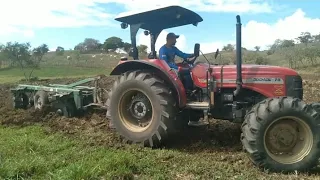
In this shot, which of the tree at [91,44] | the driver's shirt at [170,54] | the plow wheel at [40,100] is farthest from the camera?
the tree at [91,44]

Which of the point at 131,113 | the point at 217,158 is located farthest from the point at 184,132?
the point at 217,158

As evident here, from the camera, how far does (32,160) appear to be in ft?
16.9

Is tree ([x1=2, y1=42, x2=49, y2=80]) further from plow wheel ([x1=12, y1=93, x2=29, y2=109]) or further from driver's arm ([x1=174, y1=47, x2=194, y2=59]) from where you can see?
driver's arm ([x1=174, y1=47, x2=194, y2=59])

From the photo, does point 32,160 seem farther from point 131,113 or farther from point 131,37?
point 131,37

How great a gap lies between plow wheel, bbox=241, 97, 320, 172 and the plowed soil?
1.08 metres

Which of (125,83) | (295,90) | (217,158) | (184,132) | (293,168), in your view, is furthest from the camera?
(184,132)

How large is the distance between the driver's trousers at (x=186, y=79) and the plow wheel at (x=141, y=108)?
0.41 m

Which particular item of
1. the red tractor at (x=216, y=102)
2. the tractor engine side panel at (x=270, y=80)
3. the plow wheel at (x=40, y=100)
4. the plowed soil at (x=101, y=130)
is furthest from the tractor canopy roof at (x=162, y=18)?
the plow wheel at (x=40, y=100)

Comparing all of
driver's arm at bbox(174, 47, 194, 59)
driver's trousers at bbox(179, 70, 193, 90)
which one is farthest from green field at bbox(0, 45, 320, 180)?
driver's arm at bbox(174, 47, 194, 59)

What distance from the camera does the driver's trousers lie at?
658 cm

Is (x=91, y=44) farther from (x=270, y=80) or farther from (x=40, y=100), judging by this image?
(x=270, y=80)

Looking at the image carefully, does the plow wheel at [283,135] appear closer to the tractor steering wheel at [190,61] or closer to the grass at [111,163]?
the grass at [111,163]

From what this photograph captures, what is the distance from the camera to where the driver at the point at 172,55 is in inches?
259

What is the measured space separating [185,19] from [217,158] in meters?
2.79
